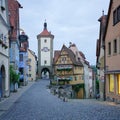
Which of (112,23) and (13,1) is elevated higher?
(13,1)

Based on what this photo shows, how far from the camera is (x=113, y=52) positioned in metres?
31.1

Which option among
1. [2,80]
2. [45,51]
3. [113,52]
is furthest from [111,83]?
[45,51]

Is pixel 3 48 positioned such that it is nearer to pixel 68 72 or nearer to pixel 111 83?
pixel 111 83

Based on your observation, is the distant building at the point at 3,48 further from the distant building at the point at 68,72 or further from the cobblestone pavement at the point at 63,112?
the distant building at the point at 68,72

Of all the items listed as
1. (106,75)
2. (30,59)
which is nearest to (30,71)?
(30,59)

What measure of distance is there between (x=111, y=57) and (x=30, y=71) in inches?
2941

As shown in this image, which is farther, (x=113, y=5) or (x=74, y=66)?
Result: (x=74, y=66)

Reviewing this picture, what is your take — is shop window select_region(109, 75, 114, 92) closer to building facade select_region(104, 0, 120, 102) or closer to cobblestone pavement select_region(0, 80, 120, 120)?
building facade select_region(104, 0, 120, 102)

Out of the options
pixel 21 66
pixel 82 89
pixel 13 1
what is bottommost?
pixel 82 89

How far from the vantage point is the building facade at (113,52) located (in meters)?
29.4

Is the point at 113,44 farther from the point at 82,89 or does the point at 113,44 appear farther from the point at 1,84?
the point at 82,89

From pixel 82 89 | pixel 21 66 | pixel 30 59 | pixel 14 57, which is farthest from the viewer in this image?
pixel 30 59

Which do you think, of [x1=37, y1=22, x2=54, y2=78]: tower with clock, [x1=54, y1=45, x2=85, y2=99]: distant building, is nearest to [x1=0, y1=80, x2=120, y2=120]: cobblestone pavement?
[x1=54, y1=45, x2=85, y2=99]: distant building

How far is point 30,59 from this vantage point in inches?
4134
